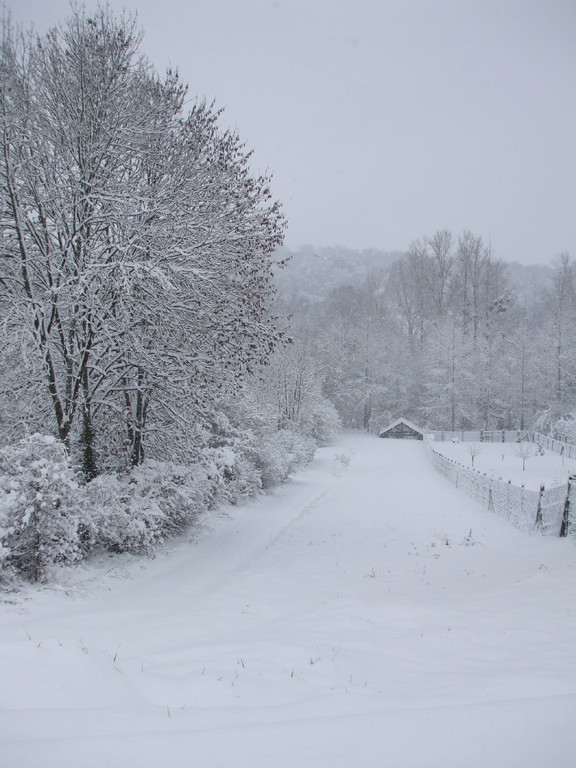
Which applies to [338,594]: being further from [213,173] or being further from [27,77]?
[27,77]

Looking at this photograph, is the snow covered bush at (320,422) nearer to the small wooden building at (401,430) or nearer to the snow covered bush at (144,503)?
the small wooden building at (401,430)

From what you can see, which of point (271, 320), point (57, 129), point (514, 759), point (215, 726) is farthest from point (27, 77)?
point (514, 759)

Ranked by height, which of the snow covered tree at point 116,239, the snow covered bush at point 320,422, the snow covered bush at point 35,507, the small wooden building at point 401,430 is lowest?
the small wooden building at point 401,430

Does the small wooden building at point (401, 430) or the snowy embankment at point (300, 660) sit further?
the small wooden building at point (401, 430)

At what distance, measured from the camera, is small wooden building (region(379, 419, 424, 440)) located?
53688 millimetres

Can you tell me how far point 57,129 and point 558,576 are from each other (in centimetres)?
1195

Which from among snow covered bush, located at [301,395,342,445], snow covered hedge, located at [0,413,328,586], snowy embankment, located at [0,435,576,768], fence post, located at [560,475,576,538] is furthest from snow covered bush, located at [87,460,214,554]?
snow covered bush, located at [301,395,342,445]

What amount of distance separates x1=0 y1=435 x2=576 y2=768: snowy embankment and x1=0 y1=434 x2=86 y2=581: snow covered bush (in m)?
0.61

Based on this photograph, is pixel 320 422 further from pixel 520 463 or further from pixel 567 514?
pixel 567 514

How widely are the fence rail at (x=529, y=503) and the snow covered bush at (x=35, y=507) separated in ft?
34.9

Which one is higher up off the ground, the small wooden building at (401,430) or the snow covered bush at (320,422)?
the snow covered bush at (320,422)

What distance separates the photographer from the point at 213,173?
10570 mm

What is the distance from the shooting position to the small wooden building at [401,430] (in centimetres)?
5369

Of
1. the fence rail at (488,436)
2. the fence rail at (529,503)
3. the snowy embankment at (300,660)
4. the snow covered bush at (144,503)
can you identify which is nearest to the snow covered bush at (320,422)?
the fence rail at (488,436)
